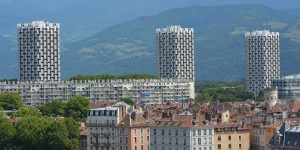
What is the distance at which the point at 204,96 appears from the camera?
180375 mm

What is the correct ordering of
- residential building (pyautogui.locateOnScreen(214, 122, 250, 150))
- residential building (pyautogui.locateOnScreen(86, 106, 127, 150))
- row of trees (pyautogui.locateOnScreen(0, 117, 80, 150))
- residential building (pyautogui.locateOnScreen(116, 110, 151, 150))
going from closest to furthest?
residential building (pyautogui.locateOnScreen(214, 122, 250, 150)), residential building (pyautogui.locateOnScreen(116, 110, 151, 150)), residential building (pyautogui.locateOnScreen(86, 106, 127, 150)), row of trees (pyautogui.locateOnScreen(0, 117, 80, 150))

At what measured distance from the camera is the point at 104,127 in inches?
3649

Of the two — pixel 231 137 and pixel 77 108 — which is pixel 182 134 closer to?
pixel 231 137

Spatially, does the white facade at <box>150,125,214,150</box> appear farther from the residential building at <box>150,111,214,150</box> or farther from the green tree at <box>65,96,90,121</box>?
the green tree at <box>65,96,90,121</box>

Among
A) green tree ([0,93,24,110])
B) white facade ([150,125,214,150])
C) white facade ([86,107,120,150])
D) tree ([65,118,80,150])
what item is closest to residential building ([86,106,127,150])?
white facade ([86,107,120,150])

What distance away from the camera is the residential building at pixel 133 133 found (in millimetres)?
88688

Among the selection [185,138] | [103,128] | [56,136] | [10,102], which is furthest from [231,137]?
[10,102]

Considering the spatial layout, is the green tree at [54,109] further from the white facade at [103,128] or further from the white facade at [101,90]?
the white facade at [101,90]

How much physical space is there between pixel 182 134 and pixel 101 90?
87.9 metres

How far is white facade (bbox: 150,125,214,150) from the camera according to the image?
83.9 meters

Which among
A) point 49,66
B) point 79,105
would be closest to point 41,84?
point 49,66

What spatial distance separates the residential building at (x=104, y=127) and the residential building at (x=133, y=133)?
1095 millimetres

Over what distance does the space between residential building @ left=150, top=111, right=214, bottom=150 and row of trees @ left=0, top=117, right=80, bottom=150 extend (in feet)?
37.8

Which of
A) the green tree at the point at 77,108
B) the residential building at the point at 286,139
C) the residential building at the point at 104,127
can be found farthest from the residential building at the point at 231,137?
the green tree at the point at 77,108
